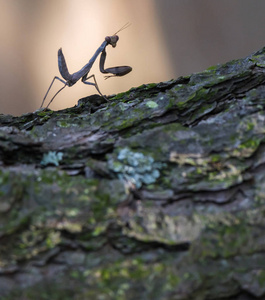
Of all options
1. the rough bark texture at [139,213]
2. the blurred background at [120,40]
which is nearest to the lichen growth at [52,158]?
the rough bark texture at [139,213]

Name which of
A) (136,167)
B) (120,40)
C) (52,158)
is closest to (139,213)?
(136,167)

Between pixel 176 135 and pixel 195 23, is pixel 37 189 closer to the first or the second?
pixel 176 135

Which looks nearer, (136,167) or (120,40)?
(136,167)

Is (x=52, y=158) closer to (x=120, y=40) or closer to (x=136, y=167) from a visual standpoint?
(x=136, y=167)

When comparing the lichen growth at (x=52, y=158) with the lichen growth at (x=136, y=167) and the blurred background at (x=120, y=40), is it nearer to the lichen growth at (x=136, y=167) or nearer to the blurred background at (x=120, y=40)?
the lichen growth at (x=136, y=167)

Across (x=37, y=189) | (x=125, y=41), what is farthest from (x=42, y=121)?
(x=125, y=41)
